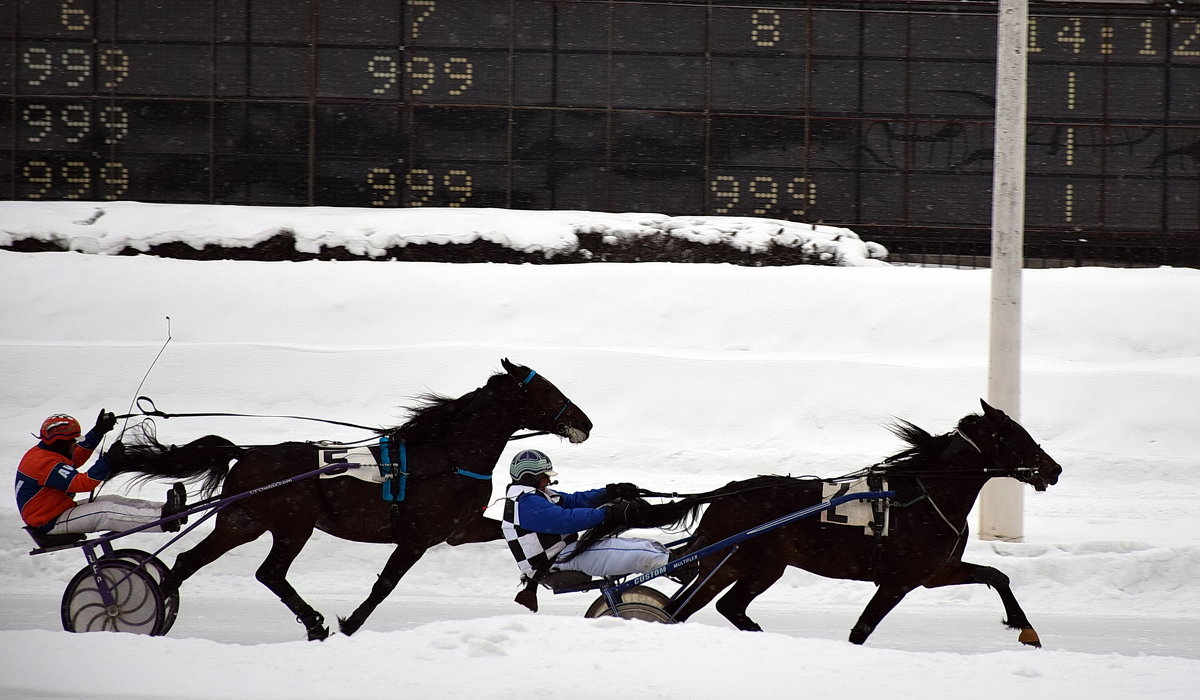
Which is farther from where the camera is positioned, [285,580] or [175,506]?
Answer: [175,506]

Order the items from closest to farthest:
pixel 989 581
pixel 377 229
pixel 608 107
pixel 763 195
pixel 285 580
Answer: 1. pixel 989 581
2. pixel 285 580
3. pixel 377 229
4. pixel 608 107
5. pixel 763 195

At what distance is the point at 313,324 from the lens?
14461 millimetres

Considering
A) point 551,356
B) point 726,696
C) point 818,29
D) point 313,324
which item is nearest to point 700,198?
point 818,29

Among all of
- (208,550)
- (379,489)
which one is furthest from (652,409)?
(208,550)

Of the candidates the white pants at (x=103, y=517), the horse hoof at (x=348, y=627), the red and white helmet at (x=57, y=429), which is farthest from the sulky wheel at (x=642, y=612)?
the red and white helmet at (x=57, y=429)

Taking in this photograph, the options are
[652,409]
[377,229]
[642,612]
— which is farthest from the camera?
[377,229]

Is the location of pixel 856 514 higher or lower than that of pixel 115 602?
higher

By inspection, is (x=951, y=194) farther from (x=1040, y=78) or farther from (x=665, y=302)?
(x=665, y=302)

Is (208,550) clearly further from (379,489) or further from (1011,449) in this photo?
(1011,449)

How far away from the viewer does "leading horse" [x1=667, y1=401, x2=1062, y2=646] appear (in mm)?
6258

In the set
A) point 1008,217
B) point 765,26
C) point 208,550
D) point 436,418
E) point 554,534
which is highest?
point 765,26

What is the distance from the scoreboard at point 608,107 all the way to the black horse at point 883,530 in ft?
38.3

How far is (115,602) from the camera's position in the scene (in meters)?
6.44

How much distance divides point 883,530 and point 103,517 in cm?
463
